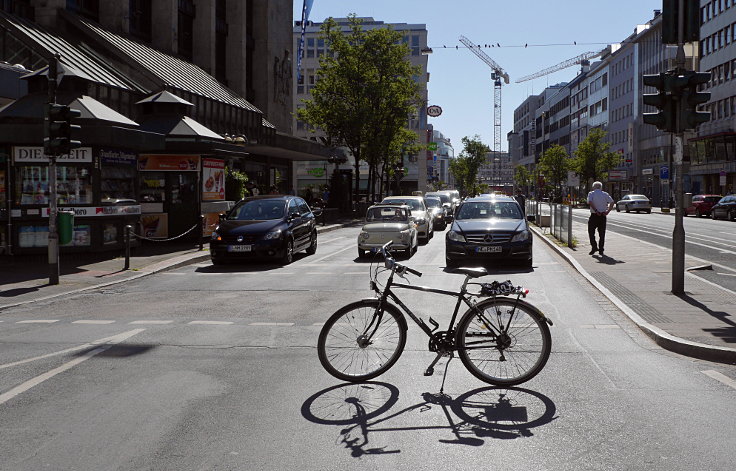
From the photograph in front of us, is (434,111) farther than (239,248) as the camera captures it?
Yes

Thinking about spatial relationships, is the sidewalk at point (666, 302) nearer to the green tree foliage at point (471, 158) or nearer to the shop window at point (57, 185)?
the shop window at point (57, 185)

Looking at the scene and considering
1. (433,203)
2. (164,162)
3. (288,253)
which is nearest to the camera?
(288,253)

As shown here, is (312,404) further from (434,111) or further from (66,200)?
(434,111)

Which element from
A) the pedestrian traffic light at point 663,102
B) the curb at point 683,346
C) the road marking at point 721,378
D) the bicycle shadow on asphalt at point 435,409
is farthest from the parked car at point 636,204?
the bicycle shadow on asphalt at point 435,409

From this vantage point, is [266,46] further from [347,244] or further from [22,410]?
[22,410]

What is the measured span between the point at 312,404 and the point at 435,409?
3.03 feet

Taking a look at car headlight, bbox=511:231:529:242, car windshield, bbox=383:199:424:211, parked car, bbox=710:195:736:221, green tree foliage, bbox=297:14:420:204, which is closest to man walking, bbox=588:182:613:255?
car headlight, bbox=511:231:529:242

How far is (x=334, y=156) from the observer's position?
50.4 m

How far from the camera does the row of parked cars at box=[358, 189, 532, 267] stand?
16.1m

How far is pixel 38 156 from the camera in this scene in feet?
58.5

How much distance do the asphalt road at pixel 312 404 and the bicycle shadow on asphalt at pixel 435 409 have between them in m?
0.02

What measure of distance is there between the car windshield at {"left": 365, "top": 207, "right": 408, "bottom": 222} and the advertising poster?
5625 millimetres

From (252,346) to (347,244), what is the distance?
1745 cm

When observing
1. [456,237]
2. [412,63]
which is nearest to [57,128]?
[456,237]
